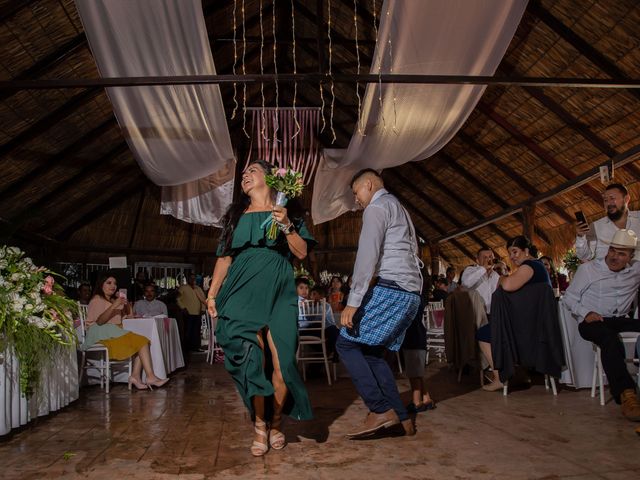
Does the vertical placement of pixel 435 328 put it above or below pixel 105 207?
below

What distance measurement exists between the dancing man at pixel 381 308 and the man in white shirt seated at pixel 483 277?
96.2 inches

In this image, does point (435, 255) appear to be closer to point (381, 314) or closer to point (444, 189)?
point (444, 189)

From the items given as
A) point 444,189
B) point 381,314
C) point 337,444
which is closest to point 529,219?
point 444,189

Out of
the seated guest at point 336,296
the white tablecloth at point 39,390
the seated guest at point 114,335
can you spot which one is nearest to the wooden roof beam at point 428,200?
the seated guest at point 336,296

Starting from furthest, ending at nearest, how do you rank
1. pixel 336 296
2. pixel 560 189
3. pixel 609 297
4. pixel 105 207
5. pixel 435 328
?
pixel 105 207 → pixel 560 189 → pixel 336 296 → pixel 435 328 → pixel 609 297

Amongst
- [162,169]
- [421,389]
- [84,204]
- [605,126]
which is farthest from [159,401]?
[84,204]

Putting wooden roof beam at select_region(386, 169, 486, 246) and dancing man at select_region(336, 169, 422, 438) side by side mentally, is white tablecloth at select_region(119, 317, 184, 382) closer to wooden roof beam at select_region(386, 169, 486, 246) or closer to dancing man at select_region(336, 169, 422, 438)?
dancing man at select_region(336, 169, 422, 438)

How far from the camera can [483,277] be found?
18.2 feet

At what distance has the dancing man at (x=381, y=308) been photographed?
2996mm

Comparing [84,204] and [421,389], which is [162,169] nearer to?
[421,389]

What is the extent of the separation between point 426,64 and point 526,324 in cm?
271

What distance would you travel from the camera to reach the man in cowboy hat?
3.62 metres

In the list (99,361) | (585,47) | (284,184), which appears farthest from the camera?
(585,47)

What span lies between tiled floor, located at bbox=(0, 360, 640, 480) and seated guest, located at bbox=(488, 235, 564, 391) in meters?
0.26
